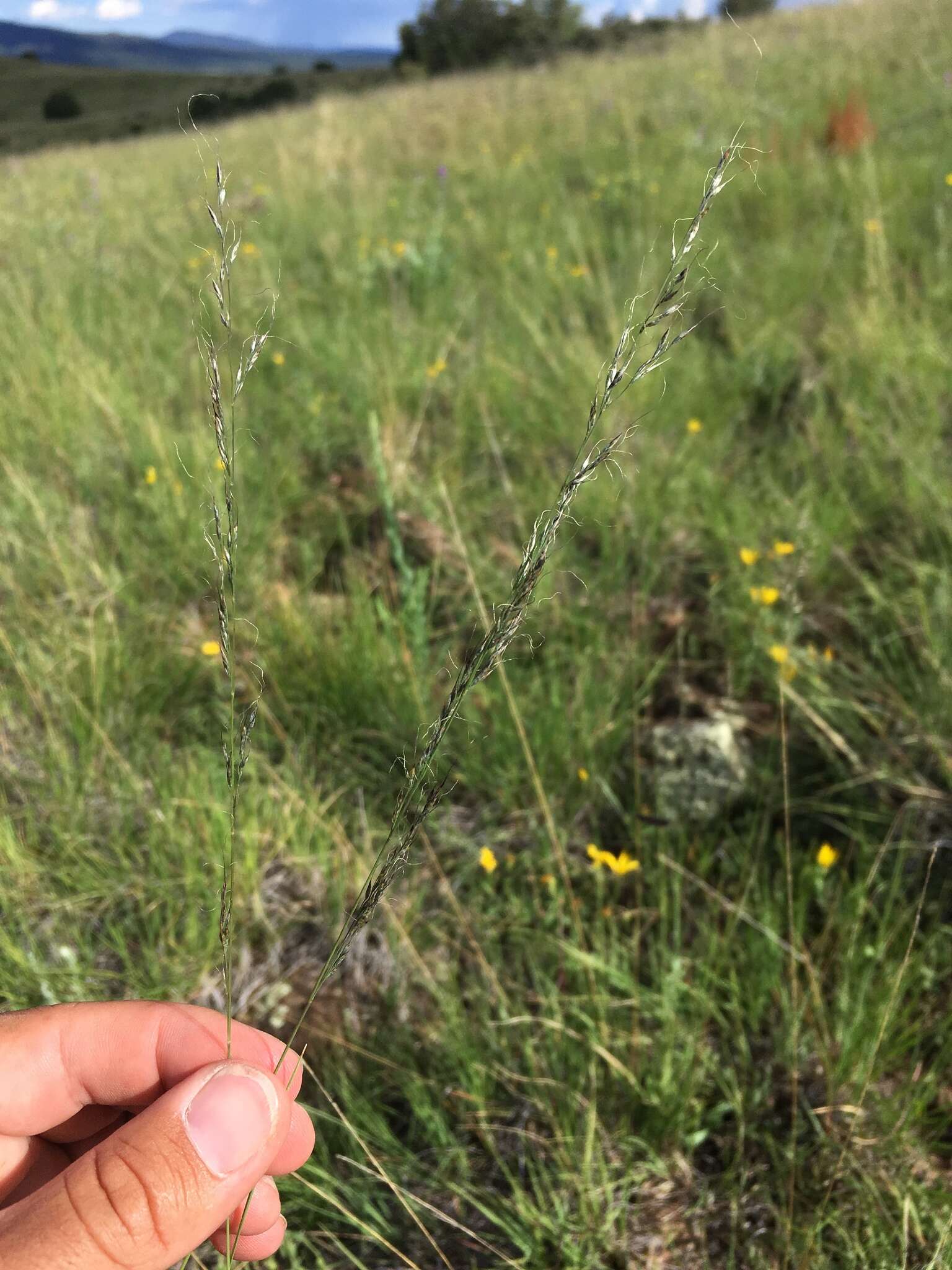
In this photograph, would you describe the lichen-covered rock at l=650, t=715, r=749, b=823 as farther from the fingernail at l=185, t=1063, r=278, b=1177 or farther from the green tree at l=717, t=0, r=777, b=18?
the green tree at l=717, t=0, r=777, b=18

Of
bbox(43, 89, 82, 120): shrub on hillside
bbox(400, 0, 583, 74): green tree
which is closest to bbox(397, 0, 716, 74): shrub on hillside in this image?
bbox(400, 0, 583, 74): green tree

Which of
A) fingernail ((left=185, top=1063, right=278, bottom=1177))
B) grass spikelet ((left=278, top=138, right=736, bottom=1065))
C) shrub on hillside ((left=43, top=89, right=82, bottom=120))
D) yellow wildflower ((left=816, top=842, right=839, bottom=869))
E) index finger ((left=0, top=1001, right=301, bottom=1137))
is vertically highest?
shrub on hillside ((left=43, top=89, right=82, bottom=120))

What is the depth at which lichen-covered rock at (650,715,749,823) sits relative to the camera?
5.46ft

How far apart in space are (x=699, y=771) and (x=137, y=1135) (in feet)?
4.05

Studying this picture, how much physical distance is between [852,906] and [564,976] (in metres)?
0.53

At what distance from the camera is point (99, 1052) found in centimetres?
99

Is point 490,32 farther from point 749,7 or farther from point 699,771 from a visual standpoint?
point 699,771

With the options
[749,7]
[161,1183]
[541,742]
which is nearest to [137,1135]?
[161,1183]

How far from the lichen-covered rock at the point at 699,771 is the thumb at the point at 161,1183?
103cm

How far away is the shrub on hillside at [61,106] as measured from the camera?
43.1 ft

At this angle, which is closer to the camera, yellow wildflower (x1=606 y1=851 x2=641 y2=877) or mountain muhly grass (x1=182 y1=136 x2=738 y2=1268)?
mountain muhly grass (x1=182 y1=136 x2=738 y2=1268)

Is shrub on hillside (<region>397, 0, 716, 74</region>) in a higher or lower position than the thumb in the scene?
higher

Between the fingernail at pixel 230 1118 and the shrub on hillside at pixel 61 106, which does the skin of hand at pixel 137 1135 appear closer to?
the fingernail at pixel 230 1118

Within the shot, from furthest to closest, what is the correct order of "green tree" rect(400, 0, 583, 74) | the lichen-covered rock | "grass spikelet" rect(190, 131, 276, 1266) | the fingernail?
1. "green tree" rect(400, 0, 583, 74)
2. the lichen-covered rock
3. the fingernail
4. "grass spikelet" rect(190, 131, 276, 1266)
